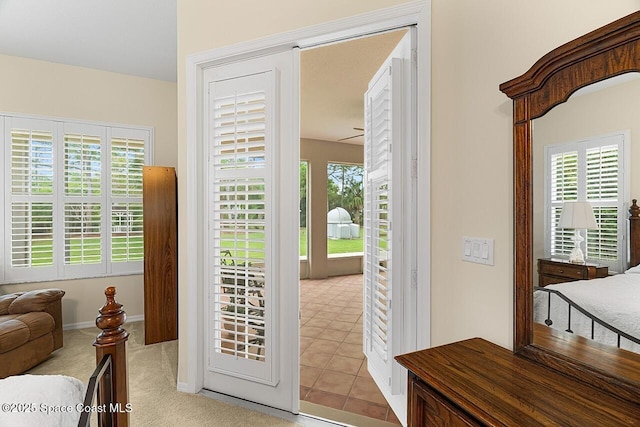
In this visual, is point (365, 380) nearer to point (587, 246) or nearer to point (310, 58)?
point (587, 246)

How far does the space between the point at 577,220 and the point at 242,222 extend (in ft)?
5.67

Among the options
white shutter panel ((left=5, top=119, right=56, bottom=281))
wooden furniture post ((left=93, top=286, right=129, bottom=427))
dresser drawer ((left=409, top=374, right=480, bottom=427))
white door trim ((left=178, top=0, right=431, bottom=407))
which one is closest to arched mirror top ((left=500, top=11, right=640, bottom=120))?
white door trim ((left=178, top=0, right=431, bottom=407))

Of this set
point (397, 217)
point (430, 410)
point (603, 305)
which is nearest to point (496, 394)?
point (430, 410)

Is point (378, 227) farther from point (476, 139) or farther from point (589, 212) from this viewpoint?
point (589, 212)

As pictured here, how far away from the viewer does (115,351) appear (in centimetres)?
127

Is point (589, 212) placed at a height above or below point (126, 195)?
below

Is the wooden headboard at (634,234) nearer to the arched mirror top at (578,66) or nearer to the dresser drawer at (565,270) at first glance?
the dresser drawer at (565,270)

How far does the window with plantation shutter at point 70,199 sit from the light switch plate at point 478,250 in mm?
3716

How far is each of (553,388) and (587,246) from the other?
442mm

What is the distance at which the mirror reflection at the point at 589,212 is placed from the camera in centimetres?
94

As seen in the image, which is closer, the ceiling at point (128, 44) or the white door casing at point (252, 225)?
the white door casing at point (252, 225)

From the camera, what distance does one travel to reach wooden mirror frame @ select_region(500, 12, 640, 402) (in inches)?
36.1

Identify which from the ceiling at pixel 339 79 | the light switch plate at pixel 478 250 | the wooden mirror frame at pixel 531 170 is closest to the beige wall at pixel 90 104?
the ceiling at pixel 339 79

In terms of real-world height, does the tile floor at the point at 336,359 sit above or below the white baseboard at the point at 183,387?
below
